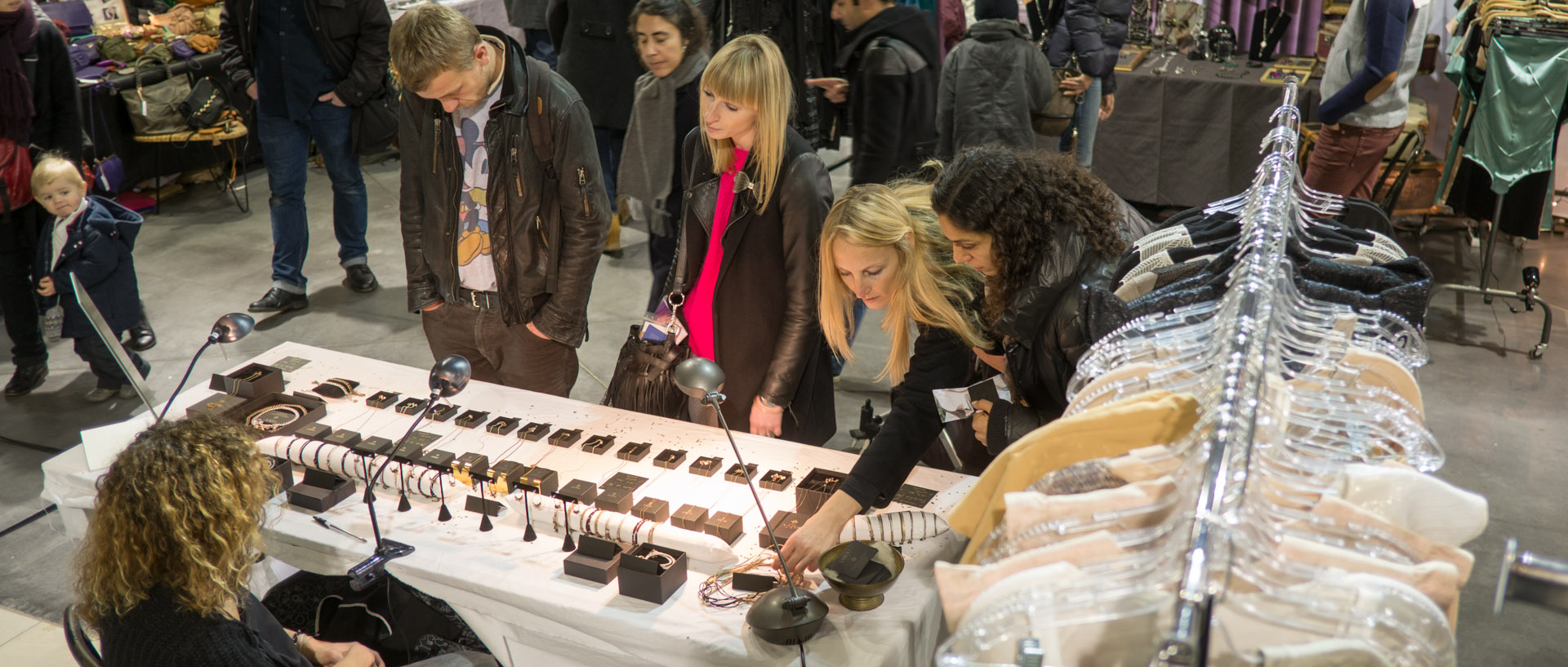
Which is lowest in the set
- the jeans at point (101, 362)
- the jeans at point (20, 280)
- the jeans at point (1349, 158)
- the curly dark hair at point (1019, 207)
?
the jeans at point (101, 362)

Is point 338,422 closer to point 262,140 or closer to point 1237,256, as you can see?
point 1237,256

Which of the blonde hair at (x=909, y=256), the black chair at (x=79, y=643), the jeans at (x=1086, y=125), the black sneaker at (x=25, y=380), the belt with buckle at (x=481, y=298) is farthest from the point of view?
the jeans at (x=1086, y=125)

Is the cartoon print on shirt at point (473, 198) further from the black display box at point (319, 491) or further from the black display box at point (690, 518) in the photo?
the black display box at point (690, 518)

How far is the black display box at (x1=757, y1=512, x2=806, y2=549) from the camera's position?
215 centimetres

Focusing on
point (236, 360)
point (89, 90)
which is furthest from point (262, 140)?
point (89, 90)

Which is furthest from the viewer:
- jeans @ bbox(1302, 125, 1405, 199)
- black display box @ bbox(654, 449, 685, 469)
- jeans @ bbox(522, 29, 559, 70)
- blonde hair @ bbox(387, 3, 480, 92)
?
jeans @ bbox(522, 29, 559, 70)

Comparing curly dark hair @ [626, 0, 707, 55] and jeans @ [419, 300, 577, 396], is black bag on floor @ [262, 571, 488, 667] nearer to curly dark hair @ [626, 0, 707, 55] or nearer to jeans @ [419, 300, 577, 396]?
jeans @ [419, 300, 577, 396]

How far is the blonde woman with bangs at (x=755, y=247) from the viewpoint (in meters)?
2.62

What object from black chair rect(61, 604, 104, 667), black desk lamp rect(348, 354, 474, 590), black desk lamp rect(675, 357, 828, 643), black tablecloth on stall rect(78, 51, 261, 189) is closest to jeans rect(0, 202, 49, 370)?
black tablecloth on stall rect(78, 51, 261, 189)

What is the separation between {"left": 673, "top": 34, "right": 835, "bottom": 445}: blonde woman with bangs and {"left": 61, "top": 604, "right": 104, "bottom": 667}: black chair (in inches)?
55.1

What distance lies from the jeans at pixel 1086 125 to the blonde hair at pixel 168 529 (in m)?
3.72

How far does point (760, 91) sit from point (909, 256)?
55cm

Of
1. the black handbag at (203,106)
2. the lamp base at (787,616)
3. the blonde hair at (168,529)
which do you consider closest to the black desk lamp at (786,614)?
the lamp base at (787,616)

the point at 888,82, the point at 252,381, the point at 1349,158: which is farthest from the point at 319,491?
the point at 1349,158
